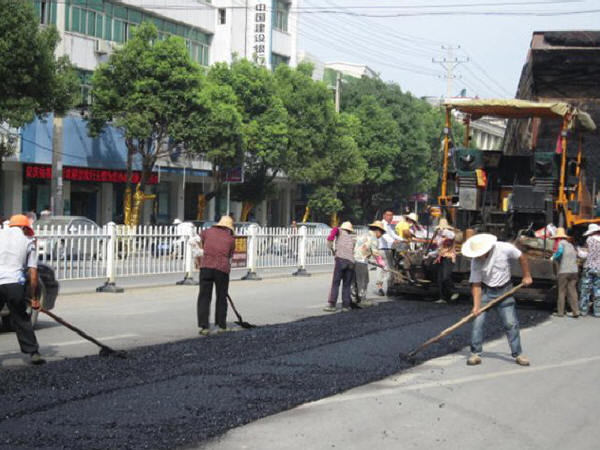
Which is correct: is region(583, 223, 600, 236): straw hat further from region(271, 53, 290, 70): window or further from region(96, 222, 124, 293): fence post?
region(271, 53, 290, 70): window

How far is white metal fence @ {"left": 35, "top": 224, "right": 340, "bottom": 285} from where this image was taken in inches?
592

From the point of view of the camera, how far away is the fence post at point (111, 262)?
1605cm

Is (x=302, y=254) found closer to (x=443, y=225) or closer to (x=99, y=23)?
(x=443, y=225)

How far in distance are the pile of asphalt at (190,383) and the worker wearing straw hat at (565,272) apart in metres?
3.48

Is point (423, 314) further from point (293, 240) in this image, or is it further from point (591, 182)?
point (293, 240)

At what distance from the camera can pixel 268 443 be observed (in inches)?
223

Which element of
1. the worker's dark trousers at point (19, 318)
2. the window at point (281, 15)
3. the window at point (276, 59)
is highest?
the window at point (281, 15)

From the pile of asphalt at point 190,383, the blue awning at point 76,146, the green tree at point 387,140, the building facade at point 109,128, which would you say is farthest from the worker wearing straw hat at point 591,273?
the green tree at point 387,140

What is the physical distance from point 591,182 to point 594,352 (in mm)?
6740

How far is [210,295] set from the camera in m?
11.1

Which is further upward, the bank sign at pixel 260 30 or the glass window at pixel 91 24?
the bank sign at pixel 260 30

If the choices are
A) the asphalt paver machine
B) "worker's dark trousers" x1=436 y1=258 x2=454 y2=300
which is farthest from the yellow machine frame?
"worker's dark trousers" x1=436 y1=258 x2=454 y2=300

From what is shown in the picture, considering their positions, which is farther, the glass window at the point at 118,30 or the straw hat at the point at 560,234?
the glass window at the point at 118,30

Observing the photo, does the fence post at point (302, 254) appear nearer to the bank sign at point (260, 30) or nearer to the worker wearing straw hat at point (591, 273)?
the worker wearing straw hat at point (591, 273)
